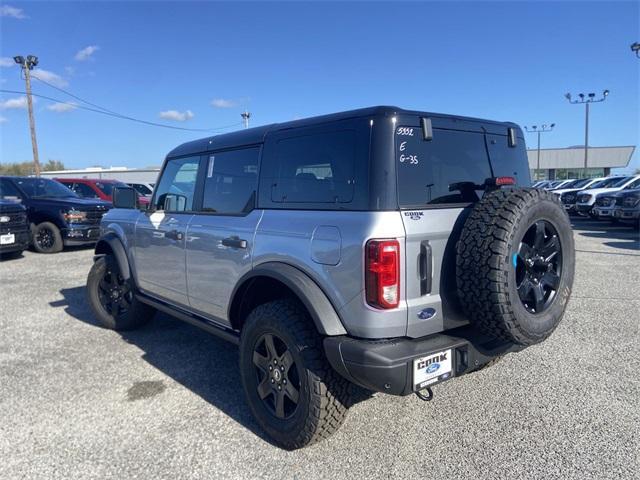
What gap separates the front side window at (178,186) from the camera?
4.01 meters

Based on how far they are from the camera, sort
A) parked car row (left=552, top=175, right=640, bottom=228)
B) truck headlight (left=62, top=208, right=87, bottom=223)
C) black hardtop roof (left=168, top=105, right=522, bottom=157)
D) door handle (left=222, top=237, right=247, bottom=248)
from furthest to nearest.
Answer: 1. parked car row (left=552, top=175, right=640, bottom=228)
2. truck headlight (left=62, top=208, right=87, bottom=223)
3. door handle (left=222, top=237, right=247, bottom=248)
4. black hardtop roof (left=168, top=105, right=522, bottom=157)

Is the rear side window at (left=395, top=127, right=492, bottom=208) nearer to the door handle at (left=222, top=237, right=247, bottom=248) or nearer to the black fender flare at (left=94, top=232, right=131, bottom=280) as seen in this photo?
the door handle at (left=222, top=237, right=247, bottom=248)

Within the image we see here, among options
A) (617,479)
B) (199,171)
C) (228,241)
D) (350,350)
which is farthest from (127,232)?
(617,479)

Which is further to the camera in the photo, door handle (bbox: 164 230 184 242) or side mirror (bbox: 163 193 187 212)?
side mirror (bbox: 163 193 187 212)

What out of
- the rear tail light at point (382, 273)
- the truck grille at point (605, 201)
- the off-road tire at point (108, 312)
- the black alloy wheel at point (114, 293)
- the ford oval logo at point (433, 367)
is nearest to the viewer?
the rear tail light at point (382, 273)

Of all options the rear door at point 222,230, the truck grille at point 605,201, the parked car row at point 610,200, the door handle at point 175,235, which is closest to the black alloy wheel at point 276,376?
the rear door at point 222,230

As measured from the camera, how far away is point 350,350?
247 cm

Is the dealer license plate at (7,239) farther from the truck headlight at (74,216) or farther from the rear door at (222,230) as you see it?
the rear door at (222,230)

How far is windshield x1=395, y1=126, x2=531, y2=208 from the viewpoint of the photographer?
2.60m

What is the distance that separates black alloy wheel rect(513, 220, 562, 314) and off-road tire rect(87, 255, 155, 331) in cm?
375

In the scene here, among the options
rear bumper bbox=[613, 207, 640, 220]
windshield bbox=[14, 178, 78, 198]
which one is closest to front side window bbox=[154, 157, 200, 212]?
windshield bbox=[14, 178, 78, 198]

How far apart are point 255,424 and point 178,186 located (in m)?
2.20

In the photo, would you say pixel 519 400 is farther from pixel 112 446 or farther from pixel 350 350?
pixel 112 446

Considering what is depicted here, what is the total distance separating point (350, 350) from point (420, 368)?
385 millimetres
